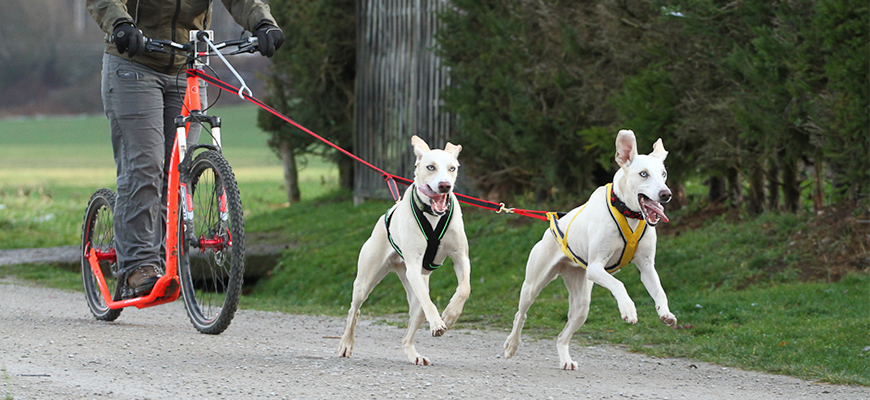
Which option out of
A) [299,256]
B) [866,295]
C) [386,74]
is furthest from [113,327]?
[386,74]

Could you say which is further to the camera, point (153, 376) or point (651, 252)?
point (651, 252)

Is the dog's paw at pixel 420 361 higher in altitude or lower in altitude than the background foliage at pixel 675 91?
lower

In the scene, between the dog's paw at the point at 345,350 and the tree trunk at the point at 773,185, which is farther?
the tree trunk at the point at 773,185

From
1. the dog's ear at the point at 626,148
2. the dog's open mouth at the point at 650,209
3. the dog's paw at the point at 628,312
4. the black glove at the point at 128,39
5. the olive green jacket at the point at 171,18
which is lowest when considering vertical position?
the dog's paw at the point at 628,312

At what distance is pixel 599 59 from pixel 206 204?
692cm

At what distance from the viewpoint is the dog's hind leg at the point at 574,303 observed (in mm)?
6262

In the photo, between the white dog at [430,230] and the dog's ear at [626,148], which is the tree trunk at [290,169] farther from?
the dog's ear at [626,148]

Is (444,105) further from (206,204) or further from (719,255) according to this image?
(206,204)

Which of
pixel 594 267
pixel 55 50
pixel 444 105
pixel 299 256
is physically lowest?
pixel 299 256

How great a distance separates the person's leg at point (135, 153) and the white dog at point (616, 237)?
283cm

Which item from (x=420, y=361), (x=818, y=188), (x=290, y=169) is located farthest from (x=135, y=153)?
(x=290, y=169)

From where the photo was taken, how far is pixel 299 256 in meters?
14.5

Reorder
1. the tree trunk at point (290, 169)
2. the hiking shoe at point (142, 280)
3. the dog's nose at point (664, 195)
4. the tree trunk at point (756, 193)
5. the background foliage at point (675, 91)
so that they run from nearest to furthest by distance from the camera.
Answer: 1. the dog's nose at point (664, 195)
2. the hiking shoe at point (142, 280)
3. the background foliage at point (675, 91)
4. the tree trunk at point (756, 193)
5. the tree trunk at point (290, 169)

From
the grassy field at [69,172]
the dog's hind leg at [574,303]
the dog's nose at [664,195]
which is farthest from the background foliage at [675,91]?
the grassy field at [69,172]
